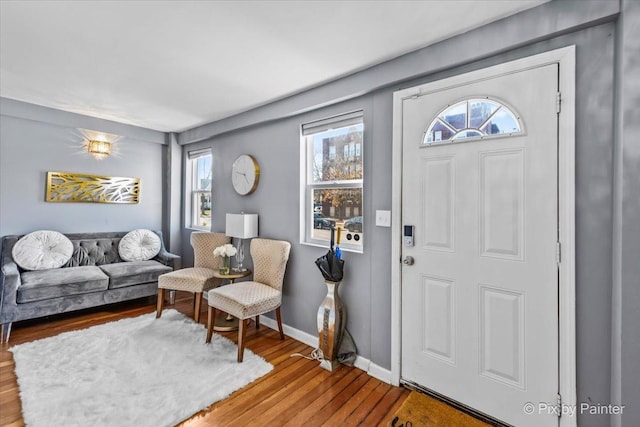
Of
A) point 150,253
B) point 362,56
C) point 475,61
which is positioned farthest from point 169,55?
point 150,253

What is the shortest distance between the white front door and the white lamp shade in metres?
1.73

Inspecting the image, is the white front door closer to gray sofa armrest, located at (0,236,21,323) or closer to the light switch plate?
the light switch plate

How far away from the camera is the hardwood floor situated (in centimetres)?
173

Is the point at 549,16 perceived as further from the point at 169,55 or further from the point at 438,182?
the point at 169,55

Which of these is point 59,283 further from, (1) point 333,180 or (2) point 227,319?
(1) point 333,180

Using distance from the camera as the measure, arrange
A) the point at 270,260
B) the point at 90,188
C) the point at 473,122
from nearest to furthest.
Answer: the point at 473,122, the point at 270,260, the point at 90,188

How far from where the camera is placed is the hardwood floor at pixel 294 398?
1.73m

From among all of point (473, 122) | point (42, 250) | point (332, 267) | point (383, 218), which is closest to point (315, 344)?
point (332, 267)

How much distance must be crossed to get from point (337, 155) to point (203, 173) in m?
2.63

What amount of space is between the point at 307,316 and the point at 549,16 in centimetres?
274

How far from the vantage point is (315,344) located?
2.67m

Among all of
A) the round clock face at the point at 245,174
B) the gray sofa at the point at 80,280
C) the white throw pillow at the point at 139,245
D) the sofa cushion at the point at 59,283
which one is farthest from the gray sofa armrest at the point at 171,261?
the round clock face at the point at 245,174

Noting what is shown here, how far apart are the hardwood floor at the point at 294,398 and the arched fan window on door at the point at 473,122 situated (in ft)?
5.93

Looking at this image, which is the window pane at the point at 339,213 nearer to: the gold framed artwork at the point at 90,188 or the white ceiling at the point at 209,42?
the white ceiling at the point at 209,42
